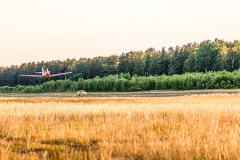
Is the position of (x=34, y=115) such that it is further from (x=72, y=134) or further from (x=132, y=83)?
(x=132, y=83)

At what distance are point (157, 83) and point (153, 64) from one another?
3844 centimetres

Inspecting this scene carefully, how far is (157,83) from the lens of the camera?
292 ft

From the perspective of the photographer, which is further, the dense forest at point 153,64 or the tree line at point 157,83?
the dense forest at point 153,64

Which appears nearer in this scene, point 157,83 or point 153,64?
point 157,83

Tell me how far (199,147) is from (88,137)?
9.80 ft

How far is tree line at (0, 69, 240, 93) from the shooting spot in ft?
255

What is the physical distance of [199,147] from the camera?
22.7 ft

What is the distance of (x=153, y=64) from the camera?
12669 cm

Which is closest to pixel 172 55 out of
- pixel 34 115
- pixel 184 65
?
pixel 184 65

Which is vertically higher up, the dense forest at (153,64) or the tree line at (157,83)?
the dense forest at (153,64)

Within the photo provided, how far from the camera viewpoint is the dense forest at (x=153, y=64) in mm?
106375

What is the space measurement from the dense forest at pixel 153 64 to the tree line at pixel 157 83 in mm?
7420

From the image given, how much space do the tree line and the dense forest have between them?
7.42m

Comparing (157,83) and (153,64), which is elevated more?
(153,64)
